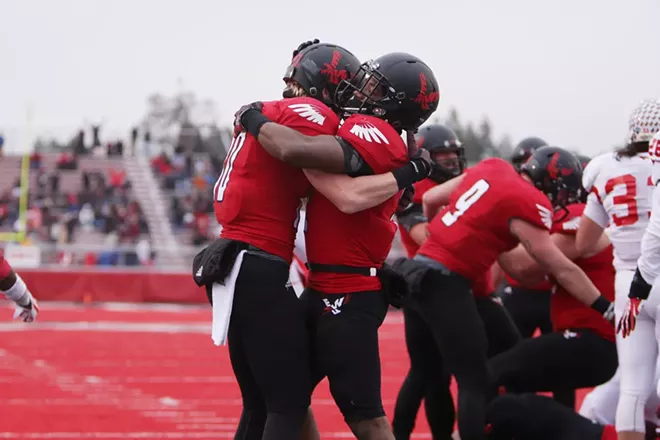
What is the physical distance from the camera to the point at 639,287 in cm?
431

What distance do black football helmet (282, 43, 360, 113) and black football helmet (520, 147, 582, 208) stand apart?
1.88 meters

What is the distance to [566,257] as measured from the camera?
5.20 meters

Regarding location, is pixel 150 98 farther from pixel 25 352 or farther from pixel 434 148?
pixel 434 148

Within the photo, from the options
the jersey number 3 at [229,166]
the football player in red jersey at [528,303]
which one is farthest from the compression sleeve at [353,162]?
the football player in red jersey at [528,303]

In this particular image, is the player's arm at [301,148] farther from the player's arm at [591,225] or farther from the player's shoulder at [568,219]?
the player's shoulder at [568,219]

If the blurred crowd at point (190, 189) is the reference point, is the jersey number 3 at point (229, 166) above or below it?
above

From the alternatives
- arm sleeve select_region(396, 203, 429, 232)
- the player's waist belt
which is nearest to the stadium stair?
arm sleeve select_region(396, 203, 429, 232)

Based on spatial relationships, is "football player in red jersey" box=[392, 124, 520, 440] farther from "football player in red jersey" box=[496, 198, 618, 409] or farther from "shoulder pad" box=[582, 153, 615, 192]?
"shoulder pad" box=[582, 153, 615, 192]

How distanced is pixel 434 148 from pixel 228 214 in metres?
2.41

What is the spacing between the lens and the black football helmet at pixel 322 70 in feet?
12.7

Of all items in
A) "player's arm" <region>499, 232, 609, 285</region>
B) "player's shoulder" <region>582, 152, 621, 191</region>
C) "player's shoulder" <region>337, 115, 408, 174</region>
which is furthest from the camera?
"player's arm" <region>499, 232, 609, 285</region>

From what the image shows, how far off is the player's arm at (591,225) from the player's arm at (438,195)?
72 centimetres

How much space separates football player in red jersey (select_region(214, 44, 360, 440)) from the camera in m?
3.58

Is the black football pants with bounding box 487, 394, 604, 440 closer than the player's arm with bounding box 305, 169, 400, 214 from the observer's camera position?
No
